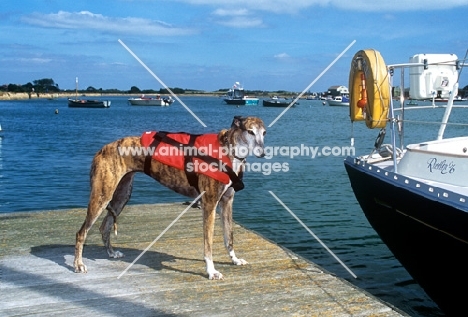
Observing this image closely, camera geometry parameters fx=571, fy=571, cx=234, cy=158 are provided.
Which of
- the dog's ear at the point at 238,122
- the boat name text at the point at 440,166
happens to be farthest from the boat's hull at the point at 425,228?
the dog's ear at the point at 238,122

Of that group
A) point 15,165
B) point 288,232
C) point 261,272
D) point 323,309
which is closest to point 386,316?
point 323,309

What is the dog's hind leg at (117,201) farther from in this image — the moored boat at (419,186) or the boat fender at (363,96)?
the boat fender at (363,96)

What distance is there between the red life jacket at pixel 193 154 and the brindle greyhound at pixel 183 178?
0.06 metres

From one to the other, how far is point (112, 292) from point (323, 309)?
2.11 metres

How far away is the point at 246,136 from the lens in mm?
6008

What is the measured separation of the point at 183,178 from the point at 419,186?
2.66 metres

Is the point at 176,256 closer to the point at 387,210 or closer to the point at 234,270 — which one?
the point at 234,270

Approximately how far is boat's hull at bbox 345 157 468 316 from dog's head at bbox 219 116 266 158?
192 centimetres

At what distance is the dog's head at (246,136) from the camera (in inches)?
233

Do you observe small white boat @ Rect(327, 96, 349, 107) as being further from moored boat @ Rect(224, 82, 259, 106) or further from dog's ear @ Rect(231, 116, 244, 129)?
Answer: dog's ear @ Rect(231, 116, 244, 129)

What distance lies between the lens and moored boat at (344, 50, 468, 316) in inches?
239

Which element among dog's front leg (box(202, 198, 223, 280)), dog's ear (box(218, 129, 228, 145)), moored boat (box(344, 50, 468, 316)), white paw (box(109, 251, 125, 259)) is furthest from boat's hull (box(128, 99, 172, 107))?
dog's front leg (box(202, 198, 223, 280))

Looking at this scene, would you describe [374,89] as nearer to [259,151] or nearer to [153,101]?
[259,151]

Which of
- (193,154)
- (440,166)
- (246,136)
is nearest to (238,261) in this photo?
(193,154)
